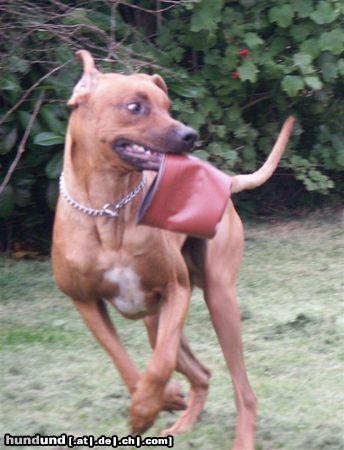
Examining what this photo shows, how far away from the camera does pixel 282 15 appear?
25.3 ft

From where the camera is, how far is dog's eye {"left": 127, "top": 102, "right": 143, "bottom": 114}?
4.05 metres

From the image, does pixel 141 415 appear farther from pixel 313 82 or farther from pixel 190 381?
pixel 313 82

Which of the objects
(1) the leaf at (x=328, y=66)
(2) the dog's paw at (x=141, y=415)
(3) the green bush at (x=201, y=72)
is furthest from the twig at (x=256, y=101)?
(2) the dog's paw at (x=141, y=415)

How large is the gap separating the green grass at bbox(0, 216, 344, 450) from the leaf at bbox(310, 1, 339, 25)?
1579 millimetres

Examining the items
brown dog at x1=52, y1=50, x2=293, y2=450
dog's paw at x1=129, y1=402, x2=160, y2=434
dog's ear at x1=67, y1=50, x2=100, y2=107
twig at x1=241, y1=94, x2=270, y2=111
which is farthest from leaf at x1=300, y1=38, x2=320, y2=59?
dog's paw at x1=129, y1=402, x2=160, y2=434

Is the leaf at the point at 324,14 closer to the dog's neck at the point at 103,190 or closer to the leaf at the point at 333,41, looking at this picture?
the leaf at the point at 333,41

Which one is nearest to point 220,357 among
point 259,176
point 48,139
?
point 259,176

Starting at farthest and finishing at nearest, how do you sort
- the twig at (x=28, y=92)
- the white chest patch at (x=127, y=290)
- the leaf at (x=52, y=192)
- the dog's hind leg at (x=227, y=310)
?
the leaf at (x=52, y=192), the twig at (x=28, y=92), the dog's hind leg at (x=227, y=310), the white chest patch at (x=127, y=290)

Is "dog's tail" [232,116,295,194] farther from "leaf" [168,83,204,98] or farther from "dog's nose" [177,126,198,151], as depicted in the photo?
"leaf" [168,83,204,98]

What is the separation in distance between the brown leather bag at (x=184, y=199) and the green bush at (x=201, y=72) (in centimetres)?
250

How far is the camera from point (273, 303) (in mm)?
6637

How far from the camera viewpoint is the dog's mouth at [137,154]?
4008 mm

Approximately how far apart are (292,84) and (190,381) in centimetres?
342

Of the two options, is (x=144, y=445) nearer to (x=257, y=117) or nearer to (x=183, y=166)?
(x=183, y=166)
